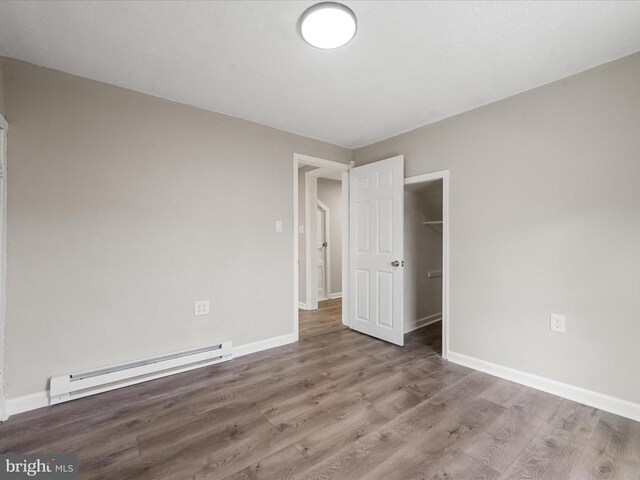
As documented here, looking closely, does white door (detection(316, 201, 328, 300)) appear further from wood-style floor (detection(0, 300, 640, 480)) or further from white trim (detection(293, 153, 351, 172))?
wood-style floor (detection(0, 300, 640, 480))

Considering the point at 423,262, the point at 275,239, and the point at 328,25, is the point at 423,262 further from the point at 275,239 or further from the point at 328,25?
the point at 328,25

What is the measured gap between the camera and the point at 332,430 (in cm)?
179

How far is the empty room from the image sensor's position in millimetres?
1611

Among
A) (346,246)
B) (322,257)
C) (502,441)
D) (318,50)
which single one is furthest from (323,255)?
(502,441)

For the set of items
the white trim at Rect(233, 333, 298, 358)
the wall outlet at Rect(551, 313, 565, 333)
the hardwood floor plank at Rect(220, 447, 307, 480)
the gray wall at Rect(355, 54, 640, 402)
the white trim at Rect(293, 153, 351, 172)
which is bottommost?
the hardwood floor plank at Rect(220, 447, 307, 480)

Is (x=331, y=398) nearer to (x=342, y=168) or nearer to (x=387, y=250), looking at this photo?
(x=387, y=250)

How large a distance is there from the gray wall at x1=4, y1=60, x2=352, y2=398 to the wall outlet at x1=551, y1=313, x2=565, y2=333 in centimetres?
252

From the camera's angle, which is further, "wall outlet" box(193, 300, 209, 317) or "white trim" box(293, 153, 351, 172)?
"white trim" box(293, 153, 351, 172)

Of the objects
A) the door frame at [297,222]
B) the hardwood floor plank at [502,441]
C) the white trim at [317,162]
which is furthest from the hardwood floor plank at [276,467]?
the white trim at [317,162]

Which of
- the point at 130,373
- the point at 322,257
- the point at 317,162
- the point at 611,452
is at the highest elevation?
the point at 317,162

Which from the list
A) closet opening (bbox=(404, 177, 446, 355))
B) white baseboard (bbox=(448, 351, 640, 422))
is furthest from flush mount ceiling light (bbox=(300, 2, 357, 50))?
white baseboard (bbox=(448, 351, 640, 422))

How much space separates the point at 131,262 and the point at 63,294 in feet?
1.56

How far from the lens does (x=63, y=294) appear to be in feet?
6.97

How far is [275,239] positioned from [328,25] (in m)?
2.10
